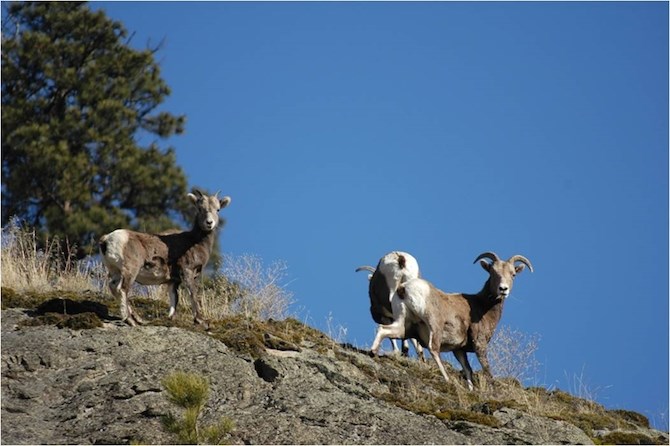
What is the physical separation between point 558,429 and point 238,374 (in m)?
3.89

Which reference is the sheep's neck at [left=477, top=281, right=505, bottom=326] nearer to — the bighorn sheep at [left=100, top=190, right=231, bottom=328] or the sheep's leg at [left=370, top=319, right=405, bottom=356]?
the sheep's leg at [left=370, top=319, right=405, bottom=356]

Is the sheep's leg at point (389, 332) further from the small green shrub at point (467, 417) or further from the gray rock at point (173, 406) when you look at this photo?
the small green shrub at point (467, 417)

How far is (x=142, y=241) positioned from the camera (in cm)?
1742

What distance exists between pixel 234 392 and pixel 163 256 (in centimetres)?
297

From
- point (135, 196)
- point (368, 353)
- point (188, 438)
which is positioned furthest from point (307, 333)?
point (135, 196)

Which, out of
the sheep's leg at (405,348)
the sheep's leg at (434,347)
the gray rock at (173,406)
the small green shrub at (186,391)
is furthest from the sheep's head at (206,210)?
the small green shrub at (186,391)

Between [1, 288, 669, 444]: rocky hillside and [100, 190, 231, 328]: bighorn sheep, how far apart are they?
470 mm

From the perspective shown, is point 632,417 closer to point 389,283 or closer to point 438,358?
point 438,358

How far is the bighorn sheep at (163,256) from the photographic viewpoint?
1695 centimetres

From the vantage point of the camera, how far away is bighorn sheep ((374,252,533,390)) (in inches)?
747

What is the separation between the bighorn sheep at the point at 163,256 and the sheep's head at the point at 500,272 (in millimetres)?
4209


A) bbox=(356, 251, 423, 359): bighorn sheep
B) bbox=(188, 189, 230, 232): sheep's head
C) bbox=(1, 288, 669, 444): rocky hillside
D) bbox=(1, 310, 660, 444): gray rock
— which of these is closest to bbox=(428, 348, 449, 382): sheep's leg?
bbox=(1, 288, 669, 444): rocky hillside

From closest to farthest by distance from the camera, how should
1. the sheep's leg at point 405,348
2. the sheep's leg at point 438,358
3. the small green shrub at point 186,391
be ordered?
the small green shrub at point 186,391, the sheep's leg at point 438,358, the sheep's leg at point 405,348

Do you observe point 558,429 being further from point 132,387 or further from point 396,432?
point 132,387
